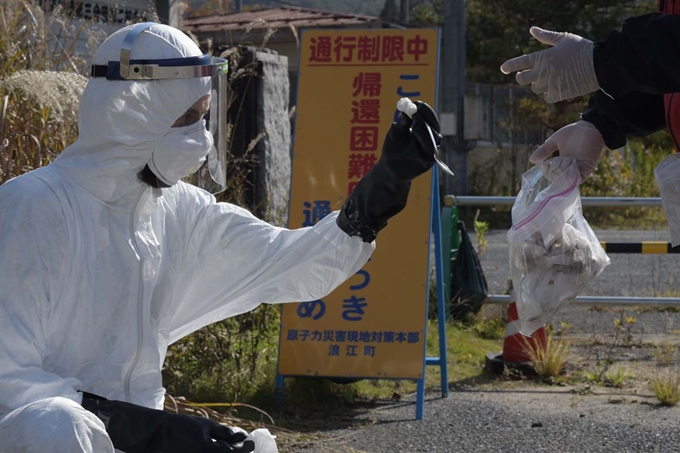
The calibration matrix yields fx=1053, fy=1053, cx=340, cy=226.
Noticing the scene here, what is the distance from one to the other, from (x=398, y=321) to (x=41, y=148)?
219 cm

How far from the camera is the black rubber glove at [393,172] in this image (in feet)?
9.86

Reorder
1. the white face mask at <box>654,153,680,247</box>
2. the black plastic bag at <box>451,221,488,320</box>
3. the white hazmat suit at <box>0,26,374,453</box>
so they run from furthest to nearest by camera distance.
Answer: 1. the black plastic bag at <box>451,221,488,320</box>
2. the white face mask at <box>654,153,680,247</box>
3. the white hazmat suit at <box>0,26,374,453</box>

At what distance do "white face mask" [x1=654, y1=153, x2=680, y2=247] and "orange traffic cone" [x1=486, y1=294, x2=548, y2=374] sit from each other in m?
3.50

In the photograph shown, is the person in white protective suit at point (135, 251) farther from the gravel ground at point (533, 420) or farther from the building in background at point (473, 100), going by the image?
the building in background at point (473, 100)

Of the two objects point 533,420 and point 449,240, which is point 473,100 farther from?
point 533,420

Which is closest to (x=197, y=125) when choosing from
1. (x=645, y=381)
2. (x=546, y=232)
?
(x=546, y=232)

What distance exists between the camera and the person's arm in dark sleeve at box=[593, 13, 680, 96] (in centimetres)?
277

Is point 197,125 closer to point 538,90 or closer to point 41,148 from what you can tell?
point 538,90

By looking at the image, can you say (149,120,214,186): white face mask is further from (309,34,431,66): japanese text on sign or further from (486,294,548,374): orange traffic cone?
(486,294,548,374): orange traffic cone

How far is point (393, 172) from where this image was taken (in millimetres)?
3035

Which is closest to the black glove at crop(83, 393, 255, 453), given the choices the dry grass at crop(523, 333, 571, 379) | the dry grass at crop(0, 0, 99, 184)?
the dry grass at crop(0, 0, 99, 184)

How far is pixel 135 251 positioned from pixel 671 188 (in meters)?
1.62

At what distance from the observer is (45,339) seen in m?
2.81

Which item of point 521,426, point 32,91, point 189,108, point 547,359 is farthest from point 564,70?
point 547,359
